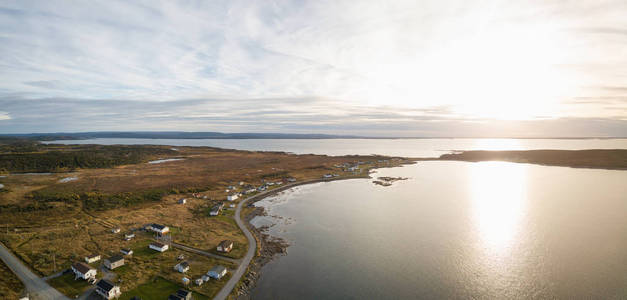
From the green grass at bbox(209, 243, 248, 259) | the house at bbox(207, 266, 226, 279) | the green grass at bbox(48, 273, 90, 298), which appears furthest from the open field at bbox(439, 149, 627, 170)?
the green grass at bbox(48, 273, 90, 298)

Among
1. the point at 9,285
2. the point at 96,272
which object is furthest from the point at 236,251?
the point at 9,285

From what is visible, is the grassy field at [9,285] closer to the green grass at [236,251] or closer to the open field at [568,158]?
the green grass at [236,251]

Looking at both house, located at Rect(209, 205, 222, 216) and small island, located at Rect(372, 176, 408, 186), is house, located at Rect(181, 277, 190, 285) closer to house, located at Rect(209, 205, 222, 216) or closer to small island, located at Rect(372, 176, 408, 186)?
house, located at Rect(209, 205, 222, 216)

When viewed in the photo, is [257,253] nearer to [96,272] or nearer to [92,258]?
[96,272]

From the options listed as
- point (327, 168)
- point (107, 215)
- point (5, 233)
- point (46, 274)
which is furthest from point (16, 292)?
point (327, 168)

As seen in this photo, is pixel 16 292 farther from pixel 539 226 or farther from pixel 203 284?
pixel 539 226

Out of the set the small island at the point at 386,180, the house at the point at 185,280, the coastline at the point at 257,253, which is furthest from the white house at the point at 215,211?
the small island at the point at 386,180
